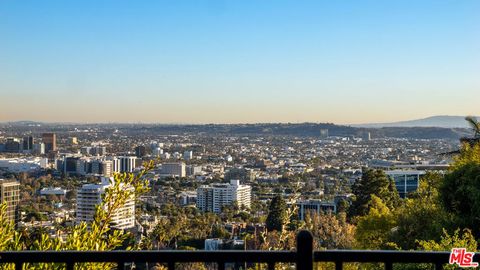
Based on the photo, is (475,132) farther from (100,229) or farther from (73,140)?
(73,140)

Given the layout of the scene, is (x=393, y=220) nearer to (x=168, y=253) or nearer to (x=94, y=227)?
(x=94, y=227)

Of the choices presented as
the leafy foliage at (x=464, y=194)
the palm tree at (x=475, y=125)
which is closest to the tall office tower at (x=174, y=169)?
the palm tree at (x=475, y=125)

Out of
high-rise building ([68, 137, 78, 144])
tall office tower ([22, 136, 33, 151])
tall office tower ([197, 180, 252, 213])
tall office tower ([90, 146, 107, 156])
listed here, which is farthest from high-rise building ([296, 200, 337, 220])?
high-rise building ([68, 137, 78, 144])

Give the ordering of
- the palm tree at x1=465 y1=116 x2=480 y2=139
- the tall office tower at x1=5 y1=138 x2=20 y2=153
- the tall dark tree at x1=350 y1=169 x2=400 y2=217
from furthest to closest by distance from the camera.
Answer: the tall office tower at x1=5 y1=138 x2=20 y2=153 → the tall dark tree at x1=350 y1=169 x2=400 y2=217 → the palm tree at x1=465 y1=116 x2=480 y2=139

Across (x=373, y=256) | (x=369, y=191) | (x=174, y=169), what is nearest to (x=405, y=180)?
(x=369, y=191)

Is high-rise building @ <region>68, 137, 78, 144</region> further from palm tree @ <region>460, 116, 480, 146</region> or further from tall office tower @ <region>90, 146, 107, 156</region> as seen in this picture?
palm tree @ <region>460, 116, 480, 146</region>

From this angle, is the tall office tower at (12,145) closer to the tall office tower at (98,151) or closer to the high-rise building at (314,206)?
the tall office tower at (98,151)

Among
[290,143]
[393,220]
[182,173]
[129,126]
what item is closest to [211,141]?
[290,143]
